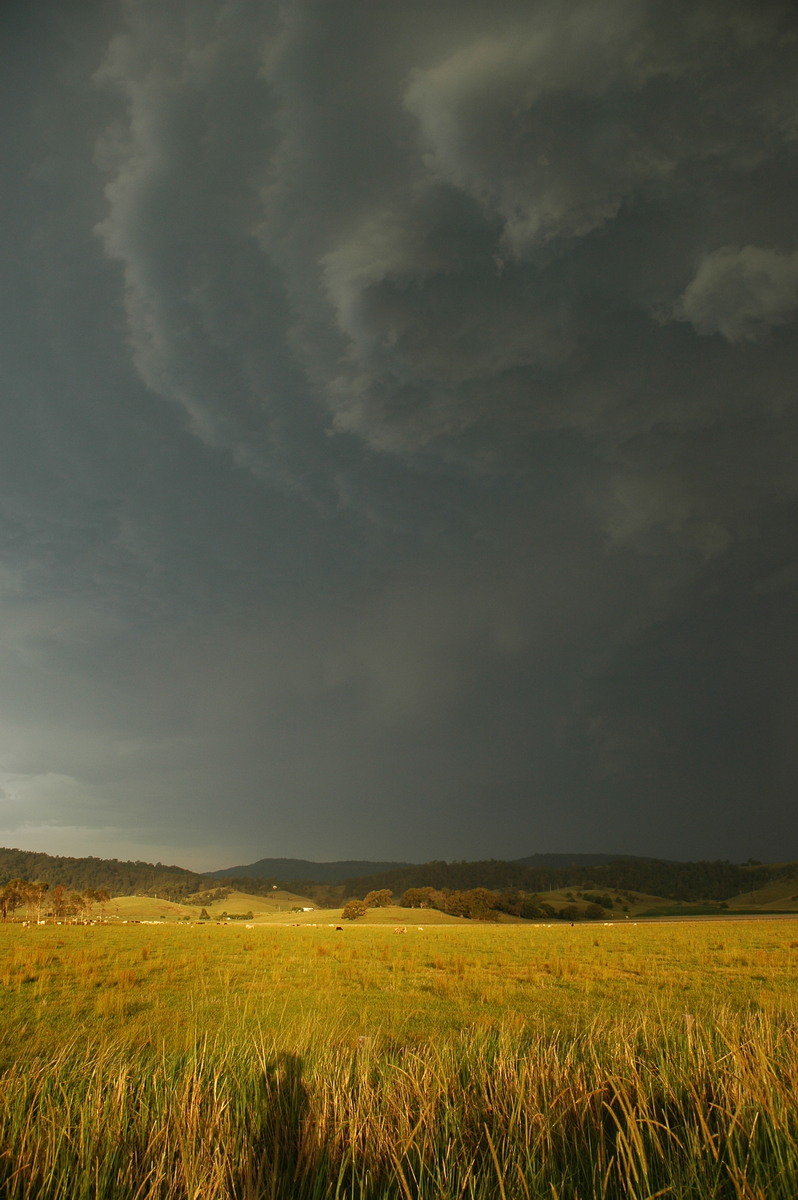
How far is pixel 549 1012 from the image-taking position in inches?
460

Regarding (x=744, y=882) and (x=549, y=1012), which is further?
(x=744, y=882)

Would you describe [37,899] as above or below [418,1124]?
below

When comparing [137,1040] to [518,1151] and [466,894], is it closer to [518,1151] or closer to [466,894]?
[518,1151]

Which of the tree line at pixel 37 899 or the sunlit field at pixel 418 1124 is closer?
the sunlit field at pixel 418 1124

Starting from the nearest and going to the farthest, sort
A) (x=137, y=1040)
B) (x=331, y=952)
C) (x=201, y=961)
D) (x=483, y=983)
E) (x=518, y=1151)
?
(x=518, y=1151)
(x=137, y=1040)
(x=483, y=983)
(x=201, y=961)
(x=331, y=952)

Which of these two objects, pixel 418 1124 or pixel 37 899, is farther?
pixel 37 899

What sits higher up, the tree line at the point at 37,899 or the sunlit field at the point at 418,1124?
Answer: the sunlit field at the point at 418,1124

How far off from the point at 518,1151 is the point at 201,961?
799 inches

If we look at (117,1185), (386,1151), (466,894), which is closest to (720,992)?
(386,1151)

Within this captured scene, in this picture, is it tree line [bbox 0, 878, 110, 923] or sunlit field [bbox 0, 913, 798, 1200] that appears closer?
sunlit field [bbox 0, 913, 798, 1200]

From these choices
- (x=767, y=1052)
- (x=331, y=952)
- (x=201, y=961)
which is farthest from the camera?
(x=331, y=952)

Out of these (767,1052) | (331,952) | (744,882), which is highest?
(767,1052)

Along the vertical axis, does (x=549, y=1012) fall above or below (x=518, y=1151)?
below

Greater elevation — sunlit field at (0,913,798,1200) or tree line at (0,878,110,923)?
sunlit field at (0,913,798,1200)
